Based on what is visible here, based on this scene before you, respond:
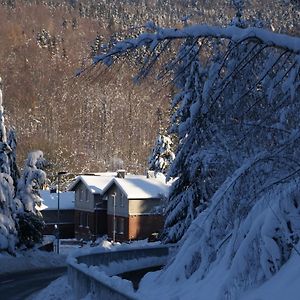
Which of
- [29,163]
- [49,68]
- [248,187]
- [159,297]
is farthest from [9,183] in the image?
[49,68]

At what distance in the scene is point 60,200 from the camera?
238 feet

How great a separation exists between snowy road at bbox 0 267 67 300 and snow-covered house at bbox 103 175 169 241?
2368cm

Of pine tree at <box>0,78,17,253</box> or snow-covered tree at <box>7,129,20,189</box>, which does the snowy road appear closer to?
pine tree at <box>0,78,17,253</box>

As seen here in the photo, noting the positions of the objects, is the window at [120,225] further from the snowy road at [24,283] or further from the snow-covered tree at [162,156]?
the snowy road at [24,283]

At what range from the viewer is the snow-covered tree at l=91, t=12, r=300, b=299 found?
6457 millimetres

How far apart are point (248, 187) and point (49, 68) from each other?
601 ft

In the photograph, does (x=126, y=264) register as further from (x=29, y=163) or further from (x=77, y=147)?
(x=77, y=147)

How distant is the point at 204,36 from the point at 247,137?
182 cm

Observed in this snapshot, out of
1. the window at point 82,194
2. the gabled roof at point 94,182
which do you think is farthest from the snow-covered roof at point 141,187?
the window at point 82,194

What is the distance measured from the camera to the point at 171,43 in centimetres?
654

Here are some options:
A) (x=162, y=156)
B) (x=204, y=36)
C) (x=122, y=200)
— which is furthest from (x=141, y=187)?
(x=204, y=36)

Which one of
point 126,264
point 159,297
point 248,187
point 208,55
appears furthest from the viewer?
point 126,264

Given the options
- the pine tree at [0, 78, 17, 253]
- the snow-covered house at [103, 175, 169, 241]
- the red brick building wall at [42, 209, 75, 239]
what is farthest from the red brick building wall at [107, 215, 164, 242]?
the pine tree at [0, 78, 17, 253]

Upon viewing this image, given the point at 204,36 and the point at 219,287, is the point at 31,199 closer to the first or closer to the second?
the point at 219,287
